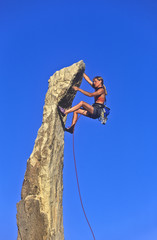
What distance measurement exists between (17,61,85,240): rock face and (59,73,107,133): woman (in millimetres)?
387

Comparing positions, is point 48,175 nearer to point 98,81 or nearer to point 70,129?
point 70,129

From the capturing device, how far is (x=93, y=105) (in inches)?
447

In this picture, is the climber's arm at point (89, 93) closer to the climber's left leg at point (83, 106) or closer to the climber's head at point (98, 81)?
the climber's head at point (98, 81)

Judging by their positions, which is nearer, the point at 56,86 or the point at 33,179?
the point at 33,179

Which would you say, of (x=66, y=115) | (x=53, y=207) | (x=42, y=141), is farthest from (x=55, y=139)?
(x=53, y=207)

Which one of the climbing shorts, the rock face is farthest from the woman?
the rock face

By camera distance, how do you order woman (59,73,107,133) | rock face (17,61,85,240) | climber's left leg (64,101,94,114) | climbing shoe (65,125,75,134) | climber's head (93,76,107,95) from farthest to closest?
climber's head (93,76,107,95) < climbing shoe (65,125,75,134) < woman (59,73,107,133) < climber's left leg (64,101,94,114) < rock face (17,61,85,240)

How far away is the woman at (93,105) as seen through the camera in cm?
1078

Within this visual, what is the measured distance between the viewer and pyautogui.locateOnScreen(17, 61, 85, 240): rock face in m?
9.15

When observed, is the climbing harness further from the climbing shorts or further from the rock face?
the rock face

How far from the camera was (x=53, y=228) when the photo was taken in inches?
363

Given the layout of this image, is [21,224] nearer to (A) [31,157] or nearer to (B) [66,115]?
(A) [31,157]

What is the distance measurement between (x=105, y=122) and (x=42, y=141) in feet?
8.56

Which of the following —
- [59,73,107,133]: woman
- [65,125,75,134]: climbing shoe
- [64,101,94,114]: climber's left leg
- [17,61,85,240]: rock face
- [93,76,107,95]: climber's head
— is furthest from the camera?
[93,76,107,95]: climber's head
